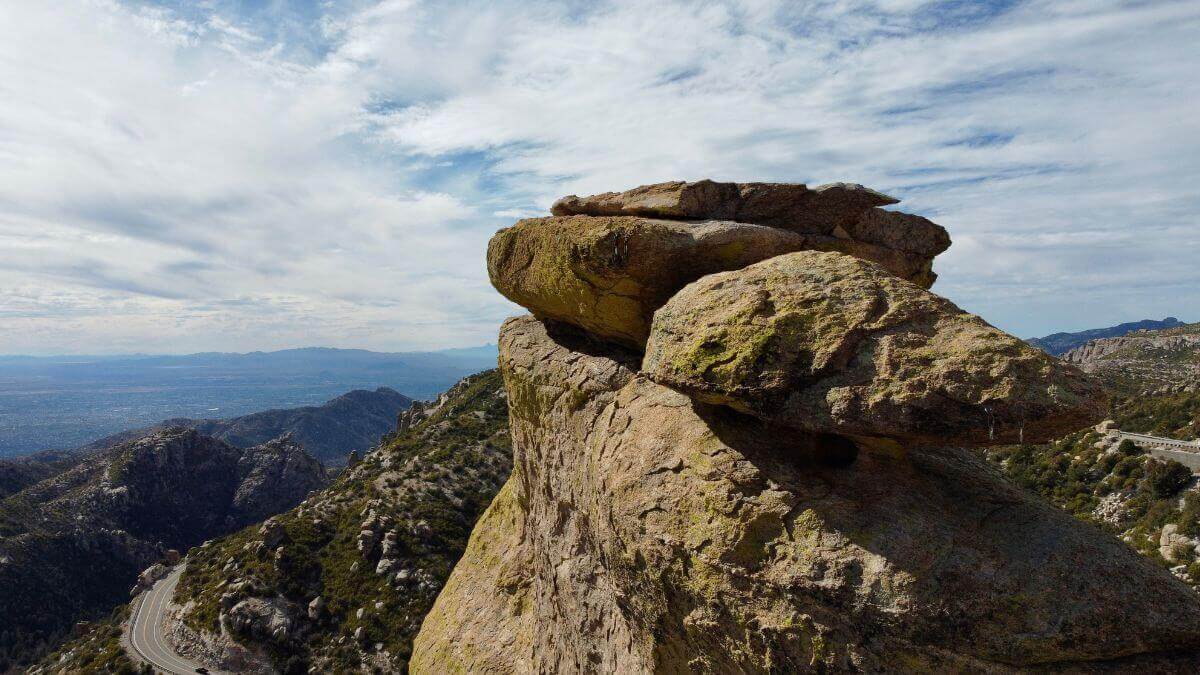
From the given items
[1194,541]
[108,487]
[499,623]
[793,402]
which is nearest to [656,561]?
[793,402]

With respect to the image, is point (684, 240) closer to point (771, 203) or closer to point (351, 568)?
point (771, 203)

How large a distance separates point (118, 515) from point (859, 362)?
156659 millimetres

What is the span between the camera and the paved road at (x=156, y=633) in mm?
57500

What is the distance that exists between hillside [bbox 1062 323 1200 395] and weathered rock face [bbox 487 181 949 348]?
63.8 meters

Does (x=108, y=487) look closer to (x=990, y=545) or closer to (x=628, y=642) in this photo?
(x=628, y=642)

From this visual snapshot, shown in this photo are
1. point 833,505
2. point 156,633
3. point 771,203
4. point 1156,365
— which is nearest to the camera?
point 833,505

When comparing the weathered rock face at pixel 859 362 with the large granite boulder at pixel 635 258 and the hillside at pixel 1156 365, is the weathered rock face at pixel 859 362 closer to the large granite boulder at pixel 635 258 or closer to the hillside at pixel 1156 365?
the large granite boulder at pixel 635 258

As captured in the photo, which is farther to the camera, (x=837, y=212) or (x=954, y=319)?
(x=837, y=212)

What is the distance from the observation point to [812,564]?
29.6ft

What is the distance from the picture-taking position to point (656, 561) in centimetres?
1095

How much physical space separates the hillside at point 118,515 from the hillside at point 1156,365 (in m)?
157

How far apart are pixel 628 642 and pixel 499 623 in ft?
30.9

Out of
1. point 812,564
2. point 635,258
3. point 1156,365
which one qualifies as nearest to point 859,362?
point 812,564

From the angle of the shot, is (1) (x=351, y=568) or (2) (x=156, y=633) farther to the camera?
(2) (x=156, y=633)
